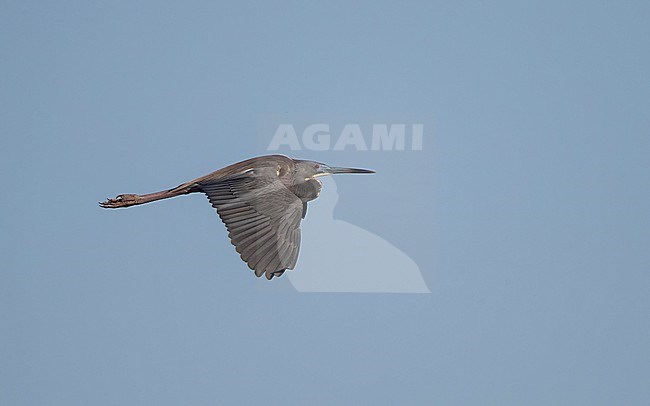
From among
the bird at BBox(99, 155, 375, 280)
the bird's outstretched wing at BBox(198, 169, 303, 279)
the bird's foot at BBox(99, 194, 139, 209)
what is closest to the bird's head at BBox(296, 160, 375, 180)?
the bird at BBox(99, 155, 375, 280)

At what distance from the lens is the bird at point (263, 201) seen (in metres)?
5.98

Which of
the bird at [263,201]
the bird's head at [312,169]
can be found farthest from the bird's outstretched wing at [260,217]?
the bird's head at [312,169]

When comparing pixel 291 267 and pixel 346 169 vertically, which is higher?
pixel 346 169

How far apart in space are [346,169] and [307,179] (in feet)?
1.57

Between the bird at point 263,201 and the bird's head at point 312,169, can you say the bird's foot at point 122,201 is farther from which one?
the bird's head at point 312,169

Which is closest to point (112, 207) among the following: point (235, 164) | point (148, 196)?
point (148, 196)

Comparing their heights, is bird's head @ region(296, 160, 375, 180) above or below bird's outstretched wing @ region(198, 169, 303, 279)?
above

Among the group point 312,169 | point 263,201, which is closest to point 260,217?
point 263,201

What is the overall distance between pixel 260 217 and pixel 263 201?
0.10 meters

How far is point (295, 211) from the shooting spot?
20.4ft

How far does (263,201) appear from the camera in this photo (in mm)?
6223

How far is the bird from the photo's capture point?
5.98 meters

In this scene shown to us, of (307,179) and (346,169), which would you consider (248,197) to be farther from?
(346,169)

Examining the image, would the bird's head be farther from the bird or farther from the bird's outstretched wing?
the bird's outstretched wing
